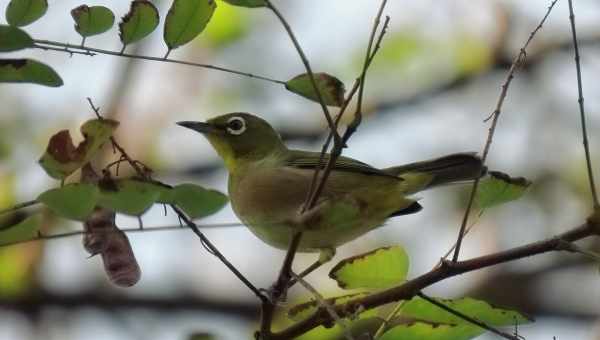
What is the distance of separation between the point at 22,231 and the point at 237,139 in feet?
9.74

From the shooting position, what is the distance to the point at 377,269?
9.98 ft

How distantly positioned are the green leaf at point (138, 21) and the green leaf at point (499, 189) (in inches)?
40.0

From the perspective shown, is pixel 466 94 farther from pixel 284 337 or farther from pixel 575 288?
pixel 284 337

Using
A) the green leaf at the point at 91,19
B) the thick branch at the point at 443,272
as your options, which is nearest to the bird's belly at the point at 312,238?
the thick branch at the point at 443,272

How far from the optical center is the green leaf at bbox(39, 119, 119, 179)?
2568mm

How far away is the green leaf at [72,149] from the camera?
2.57 meters

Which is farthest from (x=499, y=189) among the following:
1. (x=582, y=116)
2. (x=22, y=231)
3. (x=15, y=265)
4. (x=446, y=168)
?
(x=15, y=265)

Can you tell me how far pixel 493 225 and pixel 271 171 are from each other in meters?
3.96

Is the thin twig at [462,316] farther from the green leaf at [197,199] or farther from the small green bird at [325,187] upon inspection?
the small green bird at [325,187]

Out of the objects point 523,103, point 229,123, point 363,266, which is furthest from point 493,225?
point 363,266

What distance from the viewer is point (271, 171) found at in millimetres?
4820

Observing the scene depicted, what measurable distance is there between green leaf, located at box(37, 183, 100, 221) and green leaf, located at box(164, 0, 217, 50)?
66 centimetres

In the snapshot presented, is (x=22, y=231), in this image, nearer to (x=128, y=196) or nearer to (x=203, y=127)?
(x=128, y=196)

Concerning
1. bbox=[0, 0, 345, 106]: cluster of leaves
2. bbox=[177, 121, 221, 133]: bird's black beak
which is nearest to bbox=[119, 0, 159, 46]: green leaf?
bbox=[0, 0, 345, 106]: cluster of leaves
